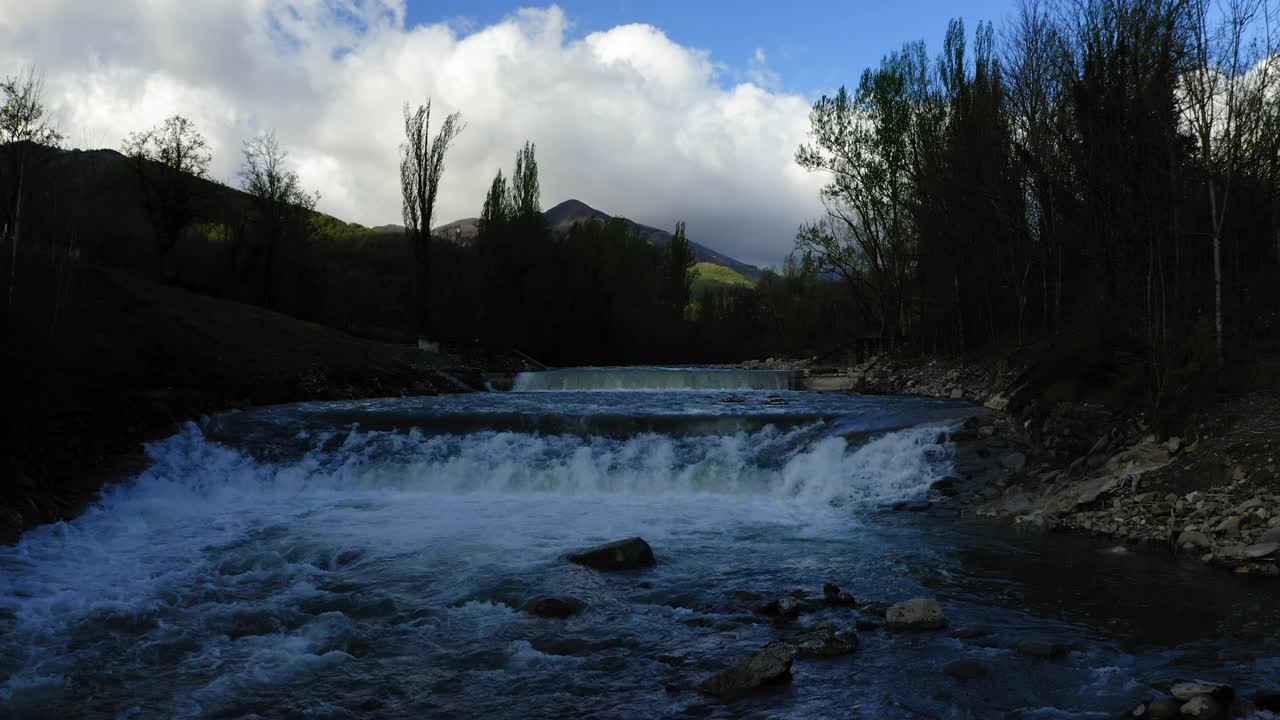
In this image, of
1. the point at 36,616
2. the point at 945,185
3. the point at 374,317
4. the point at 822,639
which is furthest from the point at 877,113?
the point at 374,317

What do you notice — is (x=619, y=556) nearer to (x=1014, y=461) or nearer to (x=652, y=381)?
(x=1014, y=461)

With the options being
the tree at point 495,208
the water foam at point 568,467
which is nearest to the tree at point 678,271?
the tree at point 495,208

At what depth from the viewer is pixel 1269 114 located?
40.8 feet

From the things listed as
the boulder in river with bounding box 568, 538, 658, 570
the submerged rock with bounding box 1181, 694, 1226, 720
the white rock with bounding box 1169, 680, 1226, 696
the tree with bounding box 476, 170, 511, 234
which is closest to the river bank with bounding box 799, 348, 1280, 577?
the white rock with bounding box 1169, 680, 1226, 696

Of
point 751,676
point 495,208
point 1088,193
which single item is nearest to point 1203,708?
point 751,676

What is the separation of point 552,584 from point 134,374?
36.3ft

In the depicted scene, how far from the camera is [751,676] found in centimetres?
412

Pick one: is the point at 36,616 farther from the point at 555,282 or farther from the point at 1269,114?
the point at 555,282

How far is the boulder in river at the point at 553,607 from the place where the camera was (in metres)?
5.55

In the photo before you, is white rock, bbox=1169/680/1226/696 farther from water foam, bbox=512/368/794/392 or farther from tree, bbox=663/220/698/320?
tree, bbox=663/220/698/320

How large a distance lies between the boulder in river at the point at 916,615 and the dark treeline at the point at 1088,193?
6298 millimetres

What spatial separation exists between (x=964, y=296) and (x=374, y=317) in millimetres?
36940

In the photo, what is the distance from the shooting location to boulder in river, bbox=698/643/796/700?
160 inches

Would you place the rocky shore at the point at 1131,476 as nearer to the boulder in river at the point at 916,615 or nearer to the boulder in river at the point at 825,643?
the boulder in river at the point at 916,615
